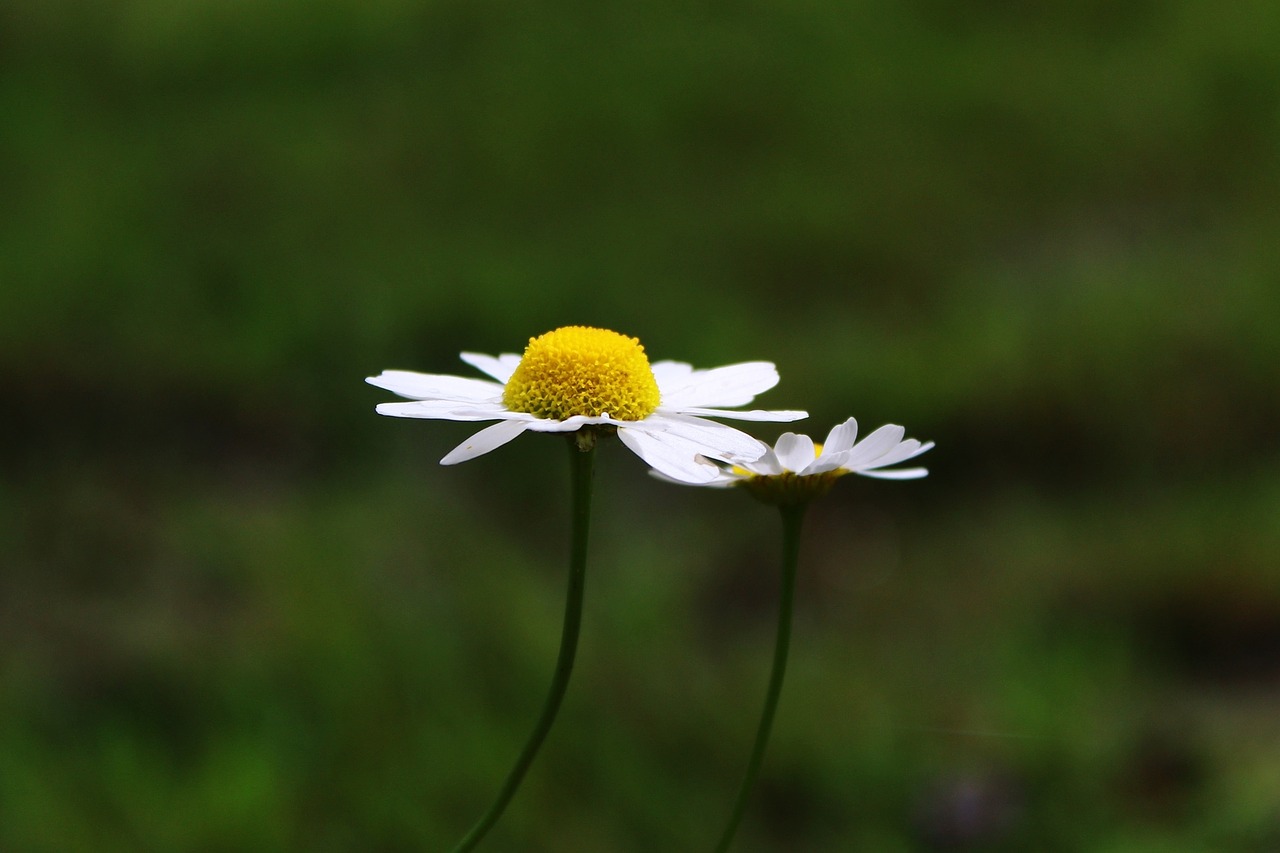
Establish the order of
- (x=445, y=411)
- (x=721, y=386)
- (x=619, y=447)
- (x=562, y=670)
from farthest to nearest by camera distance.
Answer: (x=619, y=447), (x=721, y=386), (x=445, y=411), (x=562, y=670)

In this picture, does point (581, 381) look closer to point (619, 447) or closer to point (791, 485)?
point (791, 485)

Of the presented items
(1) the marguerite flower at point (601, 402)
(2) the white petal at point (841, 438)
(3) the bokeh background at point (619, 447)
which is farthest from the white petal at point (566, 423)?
(3) the bokeh background at point (619, 447)

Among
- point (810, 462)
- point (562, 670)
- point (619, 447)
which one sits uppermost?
point (619, 447)

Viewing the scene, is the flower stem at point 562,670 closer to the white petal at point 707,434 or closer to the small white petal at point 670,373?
the white petal at point 707,434

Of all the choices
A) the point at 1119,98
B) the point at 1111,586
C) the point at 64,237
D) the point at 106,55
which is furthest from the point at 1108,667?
the point at 106,55

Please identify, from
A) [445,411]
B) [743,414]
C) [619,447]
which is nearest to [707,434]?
[743,414]

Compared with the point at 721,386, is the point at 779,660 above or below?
below

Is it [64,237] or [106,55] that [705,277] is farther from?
[106,55]

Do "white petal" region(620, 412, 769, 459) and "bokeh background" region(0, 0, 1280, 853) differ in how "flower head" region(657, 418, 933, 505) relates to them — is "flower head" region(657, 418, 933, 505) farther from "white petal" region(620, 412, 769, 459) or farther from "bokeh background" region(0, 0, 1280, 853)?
"bokeh background" region(0, 0, 1280, 853)
